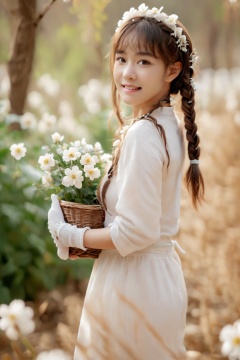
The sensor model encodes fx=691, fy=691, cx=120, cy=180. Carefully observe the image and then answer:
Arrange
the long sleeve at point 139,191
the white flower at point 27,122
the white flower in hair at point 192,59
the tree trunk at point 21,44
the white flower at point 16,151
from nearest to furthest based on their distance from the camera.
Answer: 1. the long sleeve at point 139,191
2. the white flower in hair at point 192,59
3. the white flower at point 16,151
4. the tree trunk at point 21,44
5. the white flower at point 27,122

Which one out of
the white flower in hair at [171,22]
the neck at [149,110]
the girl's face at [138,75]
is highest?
the white flower in hair at [171,22]

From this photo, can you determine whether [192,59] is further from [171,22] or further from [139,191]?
[139,191]

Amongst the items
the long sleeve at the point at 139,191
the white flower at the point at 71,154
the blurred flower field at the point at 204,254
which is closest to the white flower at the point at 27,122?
the blurred flower field at the point at 204,254

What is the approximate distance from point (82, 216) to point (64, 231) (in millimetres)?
71

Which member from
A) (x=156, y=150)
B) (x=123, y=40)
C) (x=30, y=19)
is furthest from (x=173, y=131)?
(x=30, y=19)

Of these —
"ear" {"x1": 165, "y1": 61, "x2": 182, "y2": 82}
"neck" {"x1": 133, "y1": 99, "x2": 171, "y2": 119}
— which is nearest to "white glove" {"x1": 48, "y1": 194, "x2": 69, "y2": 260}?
"neck" {"x1": 133, "y1": 99, "x2": 171, "y2": 119}

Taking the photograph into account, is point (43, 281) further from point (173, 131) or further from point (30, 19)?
point (173, 131)

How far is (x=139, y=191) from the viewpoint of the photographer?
192 centimetres

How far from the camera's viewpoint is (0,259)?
3.69 m

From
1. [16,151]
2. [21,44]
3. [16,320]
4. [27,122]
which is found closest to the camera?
[16,320]

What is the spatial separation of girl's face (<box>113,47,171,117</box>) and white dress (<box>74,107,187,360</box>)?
7 cm

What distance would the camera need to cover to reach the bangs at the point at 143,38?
6.62 feet

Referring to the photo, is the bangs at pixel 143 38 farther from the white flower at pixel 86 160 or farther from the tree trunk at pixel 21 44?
the tree trunk at pixel 21 44

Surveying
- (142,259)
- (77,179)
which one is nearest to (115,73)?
(77,179)
